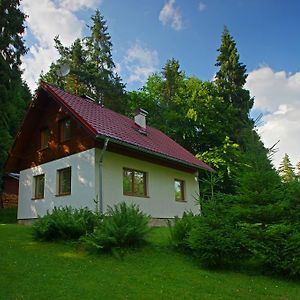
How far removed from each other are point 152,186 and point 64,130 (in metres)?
4.71

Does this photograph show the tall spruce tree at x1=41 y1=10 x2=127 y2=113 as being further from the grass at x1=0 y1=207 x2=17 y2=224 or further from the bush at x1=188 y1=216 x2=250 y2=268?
the bush at x1=188 y1=216 x2=250 y2=268

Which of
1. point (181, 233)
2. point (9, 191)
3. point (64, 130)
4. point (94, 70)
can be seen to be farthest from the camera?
point (94, 70)

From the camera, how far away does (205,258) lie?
7.70 m

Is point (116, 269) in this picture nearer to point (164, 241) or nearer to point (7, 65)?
point (164, 241)

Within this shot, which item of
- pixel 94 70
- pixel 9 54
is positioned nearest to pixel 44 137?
pixel 9 54

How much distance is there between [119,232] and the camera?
Result: 8.66 m

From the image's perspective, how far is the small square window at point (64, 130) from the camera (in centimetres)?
1517

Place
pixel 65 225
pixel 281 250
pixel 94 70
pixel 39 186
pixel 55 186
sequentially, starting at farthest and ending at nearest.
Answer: pixel 94 70 → pixel 39 186 → pixel 55 186 → pixel 65 225 → pixel 281 250

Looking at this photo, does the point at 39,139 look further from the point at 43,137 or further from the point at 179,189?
the point at 179,189

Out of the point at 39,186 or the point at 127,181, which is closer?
the point at 127,181

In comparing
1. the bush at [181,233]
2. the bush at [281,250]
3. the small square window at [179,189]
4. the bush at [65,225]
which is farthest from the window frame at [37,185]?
the bush at [281,250]

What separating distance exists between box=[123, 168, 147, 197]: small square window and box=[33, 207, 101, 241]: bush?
4.14 meters

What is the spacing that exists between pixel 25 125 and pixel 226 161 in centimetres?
1654

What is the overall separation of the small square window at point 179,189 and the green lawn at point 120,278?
8.48m
